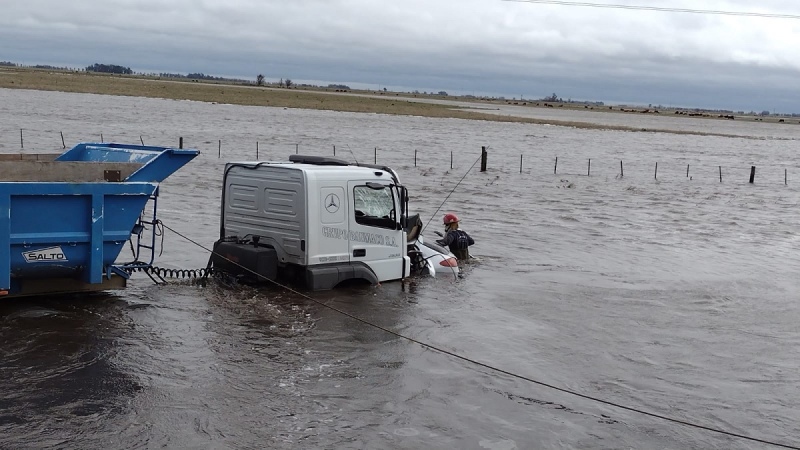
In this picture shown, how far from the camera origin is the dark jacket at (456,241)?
1997 centimetres

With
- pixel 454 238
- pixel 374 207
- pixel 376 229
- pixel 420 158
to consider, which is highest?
pixel 374 207

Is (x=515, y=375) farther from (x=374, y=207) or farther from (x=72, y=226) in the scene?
(x=72, y=226)

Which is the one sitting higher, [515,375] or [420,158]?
[420,158]

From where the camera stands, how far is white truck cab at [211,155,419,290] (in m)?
14.7

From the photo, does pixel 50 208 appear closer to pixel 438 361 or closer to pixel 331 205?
pixel 331 205

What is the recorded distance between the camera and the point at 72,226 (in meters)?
13.0

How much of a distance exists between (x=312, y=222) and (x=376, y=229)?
4.59ft

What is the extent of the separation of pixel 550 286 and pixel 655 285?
8.35 feet

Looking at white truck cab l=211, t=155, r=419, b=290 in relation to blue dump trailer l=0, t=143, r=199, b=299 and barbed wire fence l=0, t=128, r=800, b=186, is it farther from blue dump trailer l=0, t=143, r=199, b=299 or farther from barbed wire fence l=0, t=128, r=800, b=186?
barbed wire fence l=0, t=128, r=800, b=186

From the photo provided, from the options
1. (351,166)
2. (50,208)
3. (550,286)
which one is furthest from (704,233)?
(50,208)

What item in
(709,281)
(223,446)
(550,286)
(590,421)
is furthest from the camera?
(709,281)

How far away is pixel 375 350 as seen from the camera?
42.6ft

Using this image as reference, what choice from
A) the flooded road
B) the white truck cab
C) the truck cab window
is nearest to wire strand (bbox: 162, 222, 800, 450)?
the flooded road

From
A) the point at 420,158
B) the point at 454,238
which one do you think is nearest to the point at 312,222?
the point at 454,238
